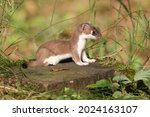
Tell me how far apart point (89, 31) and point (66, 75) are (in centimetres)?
110

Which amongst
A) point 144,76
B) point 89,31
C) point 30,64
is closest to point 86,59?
point 89,31

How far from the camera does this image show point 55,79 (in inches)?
246

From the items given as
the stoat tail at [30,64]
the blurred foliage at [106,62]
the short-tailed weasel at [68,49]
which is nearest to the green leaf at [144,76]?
the blurred foliage at [106,62]

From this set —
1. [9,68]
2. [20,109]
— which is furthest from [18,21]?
[20,109]

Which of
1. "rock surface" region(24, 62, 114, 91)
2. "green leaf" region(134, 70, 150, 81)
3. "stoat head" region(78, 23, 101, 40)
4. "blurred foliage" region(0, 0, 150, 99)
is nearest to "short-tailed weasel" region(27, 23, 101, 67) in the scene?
"stoat head" region(78, 23, 101, 40)

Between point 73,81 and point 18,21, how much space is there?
4374mm

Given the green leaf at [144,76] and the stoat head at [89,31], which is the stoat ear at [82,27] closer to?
the stoat head at [89,31]

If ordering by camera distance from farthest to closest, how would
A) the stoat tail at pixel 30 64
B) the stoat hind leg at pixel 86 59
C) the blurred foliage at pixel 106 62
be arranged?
the stoat hind leg at pixel 86 59 < the stoat tail at pixel 30 64 < the blurred foliage at pixel 106 62

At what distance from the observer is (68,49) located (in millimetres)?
7492

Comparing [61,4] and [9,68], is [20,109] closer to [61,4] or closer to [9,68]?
[9,68]

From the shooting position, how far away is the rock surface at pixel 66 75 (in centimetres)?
620

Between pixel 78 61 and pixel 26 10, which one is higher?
pixel 26 10

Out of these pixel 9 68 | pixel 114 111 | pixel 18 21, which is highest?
pixel 18 21

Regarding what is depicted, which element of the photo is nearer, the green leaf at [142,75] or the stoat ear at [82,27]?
the green leaf at [142,75]
